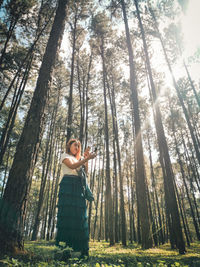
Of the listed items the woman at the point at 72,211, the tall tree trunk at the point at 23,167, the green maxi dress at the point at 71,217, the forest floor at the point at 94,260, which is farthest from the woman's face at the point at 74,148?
the forest floor at the point at 94,260

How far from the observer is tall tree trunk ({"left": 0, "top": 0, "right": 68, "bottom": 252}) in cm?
242

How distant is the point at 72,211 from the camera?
2336 millimetres

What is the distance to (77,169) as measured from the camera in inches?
102

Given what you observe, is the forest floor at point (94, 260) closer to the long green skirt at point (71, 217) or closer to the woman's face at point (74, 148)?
the long green skirt at point (71, 217)

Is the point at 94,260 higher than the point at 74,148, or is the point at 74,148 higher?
the point at 74,148

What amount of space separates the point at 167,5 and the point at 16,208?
49.7ft

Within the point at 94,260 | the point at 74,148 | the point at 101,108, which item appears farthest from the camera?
the point at 101,108

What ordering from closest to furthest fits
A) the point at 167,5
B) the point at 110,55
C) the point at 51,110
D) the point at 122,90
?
the point at 167,5, the point at 110,55, the point at 122,90, the point at 51,110

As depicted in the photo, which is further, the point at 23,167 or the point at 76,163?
the point at 23,167

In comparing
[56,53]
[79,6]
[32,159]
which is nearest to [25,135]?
[32,159]

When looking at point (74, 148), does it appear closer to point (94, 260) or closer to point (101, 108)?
point (94, 260)

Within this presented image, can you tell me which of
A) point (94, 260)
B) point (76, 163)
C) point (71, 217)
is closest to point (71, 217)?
point (71, 217)

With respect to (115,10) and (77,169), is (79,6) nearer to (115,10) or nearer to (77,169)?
(115,10)

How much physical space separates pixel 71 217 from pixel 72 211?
0.08 m
